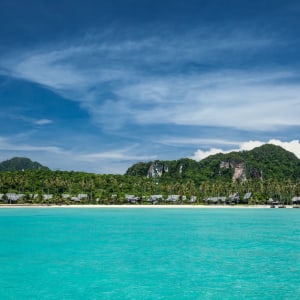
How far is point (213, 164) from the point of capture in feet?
639

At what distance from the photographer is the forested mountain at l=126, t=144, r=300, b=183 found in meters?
174

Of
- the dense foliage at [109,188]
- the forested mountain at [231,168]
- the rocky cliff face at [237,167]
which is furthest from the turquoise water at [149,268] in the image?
the rocky cliff face at [237,167]

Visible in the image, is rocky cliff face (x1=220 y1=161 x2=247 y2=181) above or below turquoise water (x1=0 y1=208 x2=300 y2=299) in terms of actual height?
above

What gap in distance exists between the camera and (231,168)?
18662 cm

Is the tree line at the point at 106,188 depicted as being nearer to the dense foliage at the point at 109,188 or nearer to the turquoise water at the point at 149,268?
the dense foliage at the point at 109,188

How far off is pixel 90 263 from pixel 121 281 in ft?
15.3

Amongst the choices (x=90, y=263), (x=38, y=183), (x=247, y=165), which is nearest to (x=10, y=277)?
(x=90, y=263)

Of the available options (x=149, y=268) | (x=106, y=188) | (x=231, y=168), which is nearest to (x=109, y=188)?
(x=106, y=188)

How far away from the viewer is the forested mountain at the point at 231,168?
6860 inches

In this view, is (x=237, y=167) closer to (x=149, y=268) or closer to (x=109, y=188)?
(x=109, y=188)

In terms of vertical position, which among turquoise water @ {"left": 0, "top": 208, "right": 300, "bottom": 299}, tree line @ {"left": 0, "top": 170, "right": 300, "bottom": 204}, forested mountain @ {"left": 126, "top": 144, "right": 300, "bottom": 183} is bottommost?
turquoise water @ {"left": 0, "top": 208, "right": 300, "bottom": 299}

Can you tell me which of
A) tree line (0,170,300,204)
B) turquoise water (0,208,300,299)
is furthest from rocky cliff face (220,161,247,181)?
turquoise water (0,208,300,299)

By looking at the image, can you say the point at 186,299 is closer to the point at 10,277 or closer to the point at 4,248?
the point at 10,277

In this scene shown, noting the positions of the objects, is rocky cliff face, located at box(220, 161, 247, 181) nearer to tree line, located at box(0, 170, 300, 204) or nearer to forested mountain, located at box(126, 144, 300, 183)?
forested mountain, located at box(126, 144, 300, 183)
